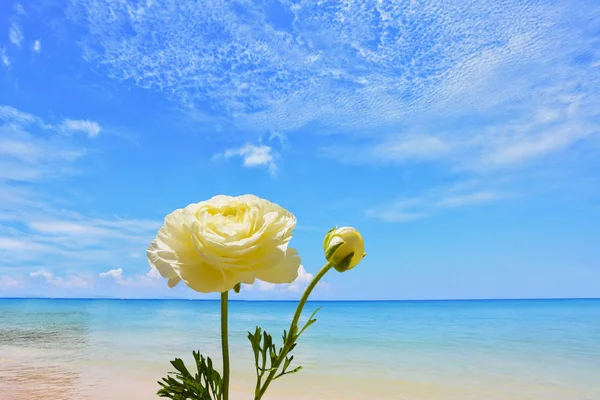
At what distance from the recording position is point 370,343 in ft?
36.7

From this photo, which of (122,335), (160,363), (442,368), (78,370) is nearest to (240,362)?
(160,363)

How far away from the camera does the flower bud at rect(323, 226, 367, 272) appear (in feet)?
2.95

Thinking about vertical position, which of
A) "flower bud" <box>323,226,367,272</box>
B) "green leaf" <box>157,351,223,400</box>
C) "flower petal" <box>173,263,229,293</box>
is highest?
"flower bud" <box>323,226,367,272</box>

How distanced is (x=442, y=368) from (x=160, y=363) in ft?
13.4

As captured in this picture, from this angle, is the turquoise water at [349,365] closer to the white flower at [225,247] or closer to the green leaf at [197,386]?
the green leaf at [197,386]

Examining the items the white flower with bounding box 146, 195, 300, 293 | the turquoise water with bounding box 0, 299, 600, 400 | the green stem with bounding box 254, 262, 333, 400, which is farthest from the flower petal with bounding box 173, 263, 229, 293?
the turquoise water with bounding box 0, 299, 600, 400

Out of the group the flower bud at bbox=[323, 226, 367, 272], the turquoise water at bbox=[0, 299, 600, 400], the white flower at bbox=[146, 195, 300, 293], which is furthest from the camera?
the turquoise water at bbox=[0, 299, 600, 400]

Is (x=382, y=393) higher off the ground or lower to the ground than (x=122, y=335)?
lower

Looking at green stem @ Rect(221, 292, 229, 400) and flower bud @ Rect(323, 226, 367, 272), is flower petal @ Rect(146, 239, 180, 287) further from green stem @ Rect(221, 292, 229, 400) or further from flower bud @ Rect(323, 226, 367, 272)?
flower bud @ Rect(323, 226, 367, 272)

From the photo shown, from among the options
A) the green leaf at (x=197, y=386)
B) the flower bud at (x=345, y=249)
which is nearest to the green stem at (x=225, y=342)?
the green leaf at (x=197, y=386)

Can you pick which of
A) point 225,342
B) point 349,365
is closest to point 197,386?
point 225,342

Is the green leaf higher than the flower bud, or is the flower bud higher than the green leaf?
the flower bud

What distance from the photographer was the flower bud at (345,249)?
2.95 feet

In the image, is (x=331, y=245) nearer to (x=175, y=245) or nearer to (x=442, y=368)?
(x=175, y=245)
